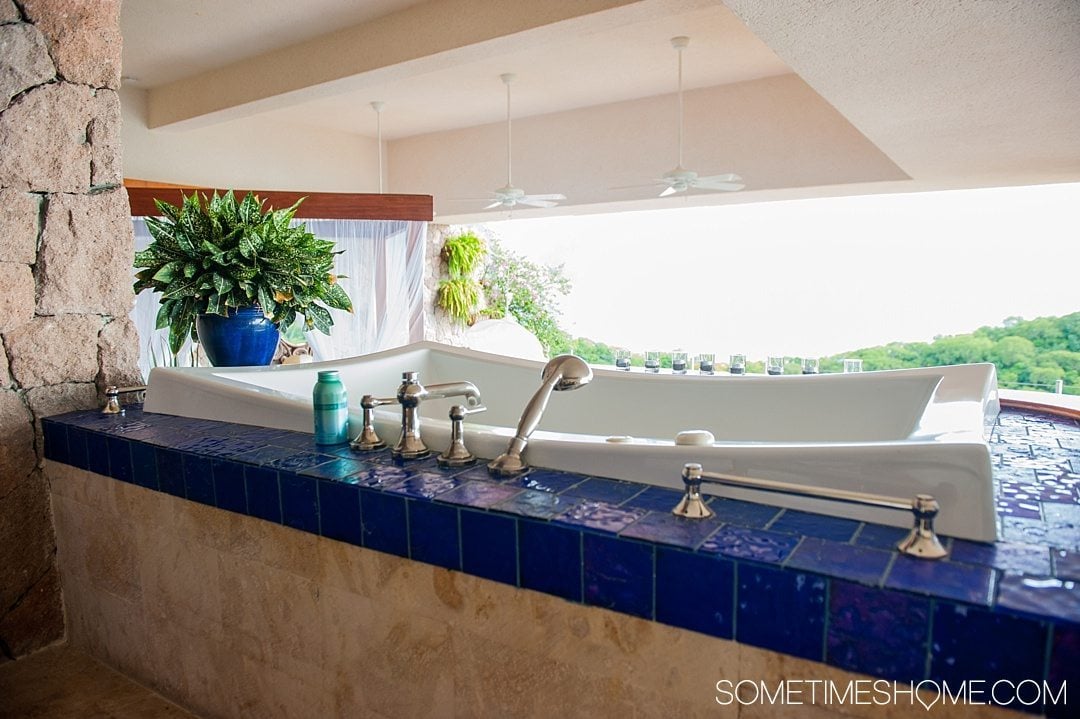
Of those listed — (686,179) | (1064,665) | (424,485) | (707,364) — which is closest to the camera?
(1064,665)

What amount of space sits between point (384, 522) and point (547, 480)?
0.81ft

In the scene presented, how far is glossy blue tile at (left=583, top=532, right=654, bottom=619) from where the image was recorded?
85 cm

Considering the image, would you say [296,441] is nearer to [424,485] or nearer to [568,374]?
[424,485]

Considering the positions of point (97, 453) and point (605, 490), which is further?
point (97, 453)

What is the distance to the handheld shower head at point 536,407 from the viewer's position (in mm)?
1135

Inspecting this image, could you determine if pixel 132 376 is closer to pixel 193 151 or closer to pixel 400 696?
pixel 400 696

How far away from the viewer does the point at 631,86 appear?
17.8 feet

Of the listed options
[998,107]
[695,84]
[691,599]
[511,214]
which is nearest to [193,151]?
[511,214]

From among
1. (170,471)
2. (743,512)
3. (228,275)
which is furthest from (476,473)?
(228,275)

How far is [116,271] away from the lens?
183cm

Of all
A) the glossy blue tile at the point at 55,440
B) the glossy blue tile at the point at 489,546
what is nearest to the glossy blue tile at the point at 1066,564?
the glossy blue tile at the point at 489,546

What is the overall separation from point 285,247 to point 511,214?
15.6 feet

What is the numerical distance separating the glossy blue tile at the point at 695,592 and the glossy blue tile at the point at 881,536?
167mm

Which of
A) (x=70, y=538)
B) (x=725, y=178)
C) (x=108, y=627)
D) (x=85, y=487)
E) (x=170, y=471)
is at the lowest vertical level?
(x=108, y=627)
